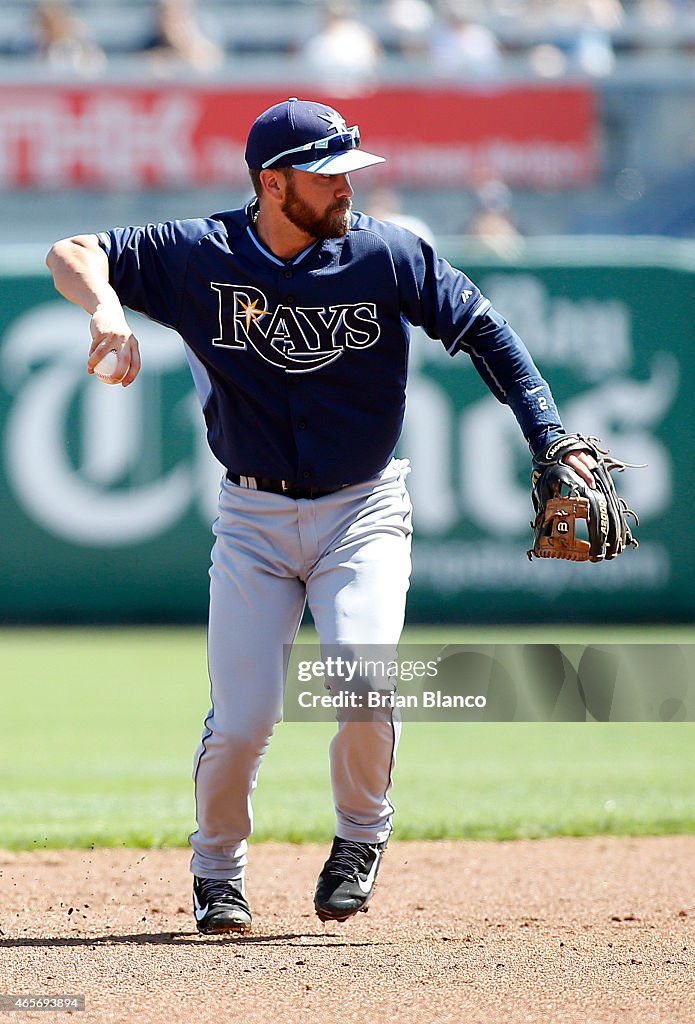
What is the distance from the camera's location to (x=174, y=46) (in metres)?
12.7

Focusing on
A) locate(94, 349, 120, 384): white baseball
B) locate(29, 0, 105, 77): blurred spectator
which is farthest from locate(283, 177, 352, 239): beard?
locate(29, 0, 105, 77): blurred spectator

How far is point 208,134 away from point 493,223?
9.28 ft

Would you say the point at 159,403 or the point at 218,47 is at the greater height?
the point at 218,47

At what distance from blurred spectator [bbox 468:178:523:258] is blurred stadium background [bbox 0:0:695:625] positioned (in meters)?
0.03

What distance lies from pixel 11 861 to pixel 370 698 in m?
1.82

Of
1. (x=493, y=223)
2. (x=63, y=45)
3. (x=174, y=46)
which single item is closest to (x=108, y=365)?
(x=493, y=223)

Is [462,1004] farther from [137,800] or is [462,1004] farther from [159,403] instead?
[159,403]

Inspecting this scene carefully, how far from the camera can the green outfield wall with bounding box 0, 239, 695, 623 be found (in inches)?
404

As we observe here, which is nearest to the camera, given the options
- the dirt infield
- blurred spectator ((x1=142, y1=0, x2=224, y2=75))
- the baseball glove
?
the dirt infield

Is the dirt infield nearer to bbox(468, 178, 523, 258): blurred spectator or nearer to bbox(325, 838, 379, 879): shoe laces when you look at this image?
bbox(325, 838, 379, 879): shoe laces

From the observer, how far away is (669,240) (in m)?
11.8

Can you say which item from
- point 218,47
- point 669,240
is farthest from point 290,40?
point 669,240

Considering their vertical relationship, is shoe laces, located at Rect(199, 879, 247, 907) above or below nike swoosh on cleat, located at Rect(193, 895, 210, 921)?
above

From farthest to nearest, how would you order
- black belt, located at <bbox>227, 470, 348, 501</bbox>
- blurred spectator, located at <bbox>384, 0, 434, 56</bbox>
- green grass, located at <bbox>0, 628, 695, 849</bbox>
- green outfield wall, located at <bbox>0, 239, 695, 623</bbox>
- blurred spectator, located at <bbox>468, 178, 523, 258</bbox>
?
blurred spectator, located at <bbox>384, 0, 434, 56</bbox> → blurred spectator, located at <bbox>468, 178, 523, 258</bbox> → green outfield wall, located at <bbox>0, 239, 695, 623</bbox> → green grass, located at <bbox>0, 628, 695, 849</bbox> → black belt, located at <bbox>227, 470, 348, 501</bbox>
